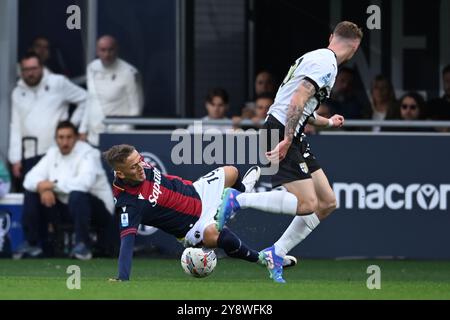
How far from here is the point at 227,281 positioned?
11.7 m

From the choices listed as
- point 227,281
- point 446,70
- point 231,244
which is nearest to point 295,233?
point 231,244

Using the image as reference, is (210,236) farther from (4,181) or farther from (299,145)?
(4,181)

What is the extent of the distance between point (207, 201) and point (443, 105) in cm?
481

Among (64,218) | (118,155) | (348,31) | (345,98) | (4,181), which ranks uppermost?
(348,31)

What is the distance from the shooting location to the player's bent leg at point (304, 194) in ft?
37.0

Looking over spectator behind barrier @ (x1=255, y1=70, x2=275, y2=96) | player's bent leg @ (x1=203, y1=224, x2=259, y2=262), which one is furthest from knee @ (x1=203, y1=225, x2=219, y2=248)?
spectator behind barrier @ (x1=255, y1=70, x2=275, y2=96)

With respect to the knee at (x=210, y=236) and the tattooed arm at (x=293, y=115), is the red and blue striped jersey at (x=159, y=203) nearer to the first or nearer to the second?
the knee at (x=210, y=236)

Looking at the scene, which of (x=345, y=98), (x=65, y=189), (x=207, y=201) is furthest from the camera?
(x=345, y=98)

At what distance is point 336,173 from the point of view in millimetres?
15008

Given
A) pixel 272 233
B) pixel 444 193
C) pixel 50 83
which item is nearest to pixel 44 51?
pixel 50 83

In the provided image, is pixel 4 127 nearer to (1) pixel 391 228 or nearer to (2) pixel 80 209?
(2) pixel 80 209

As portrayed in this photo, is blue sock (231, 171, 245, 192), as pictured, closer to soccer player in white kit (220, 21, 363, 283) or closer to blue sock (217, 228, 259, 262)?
soccer player in white kit (220, 21, 363, 283)

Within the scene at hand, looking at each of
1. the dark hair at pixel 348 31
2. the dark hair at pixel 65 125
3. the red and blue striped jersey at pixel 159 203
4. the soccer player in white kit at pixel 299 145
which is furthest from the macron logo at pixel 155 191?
the dark hair at pixel 65 125

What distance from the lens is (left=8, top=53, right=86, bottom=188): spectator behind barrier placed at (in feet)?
51.7
